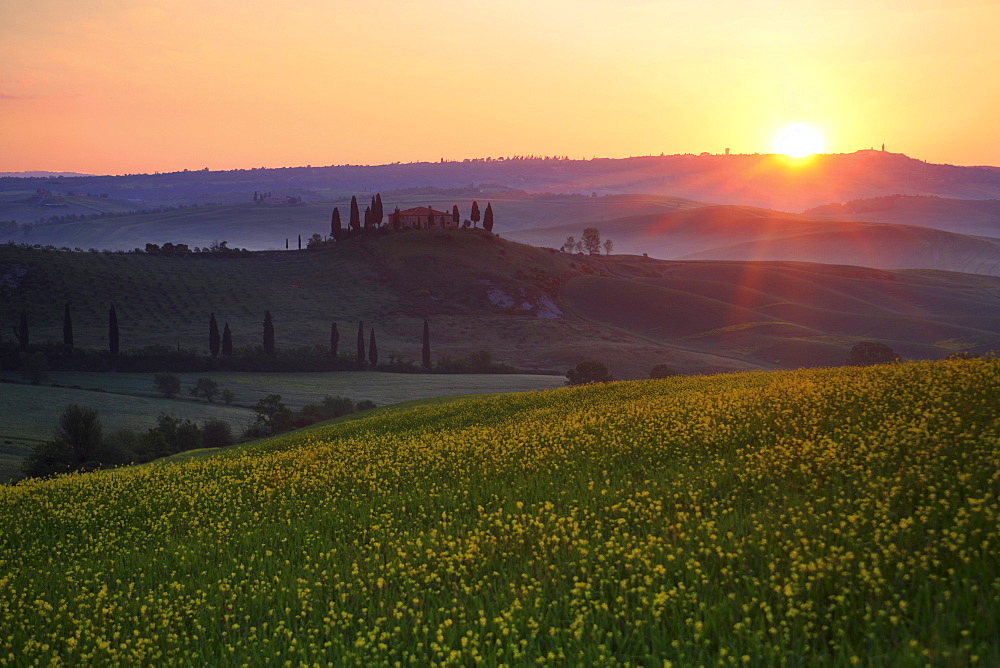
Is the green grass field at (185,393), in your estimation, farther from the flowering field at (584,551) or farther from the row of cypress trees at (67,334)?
the flowering field at (584,551)

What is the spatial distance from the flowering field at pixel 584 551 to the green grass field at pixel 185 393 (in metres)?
45.4

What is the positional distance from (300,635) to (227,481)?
1160 cm

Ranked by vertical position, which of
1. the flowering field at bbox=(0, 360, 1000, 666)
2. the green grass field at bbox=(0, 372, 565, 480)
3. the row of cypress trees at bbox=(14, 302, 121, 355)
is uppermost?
the flowering field at bbox=(0, 360, 1000, 666)

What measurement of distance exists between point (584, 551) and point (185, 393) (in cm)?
9763

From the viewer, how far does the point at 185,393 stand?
100m

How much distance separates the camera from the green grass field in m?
73.6

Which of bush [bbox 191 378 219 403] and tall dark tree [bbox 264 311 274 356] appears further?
tall dark tree [bbox 264 311 274 356]

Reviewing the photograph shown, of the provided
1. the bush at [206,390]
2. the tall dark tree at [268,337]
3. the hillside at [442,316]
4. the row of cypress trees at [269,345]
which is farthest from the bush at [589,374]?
the tall dark tree at [268,337]

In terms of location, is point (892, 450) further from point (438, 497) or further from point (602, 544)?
point (438, 497)

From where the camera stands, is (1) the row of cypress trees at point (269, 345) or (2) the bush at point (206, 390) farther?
(1) the row of cypress trees at point (269, 345)

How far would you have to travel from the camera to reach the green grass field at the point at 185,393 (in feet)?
241

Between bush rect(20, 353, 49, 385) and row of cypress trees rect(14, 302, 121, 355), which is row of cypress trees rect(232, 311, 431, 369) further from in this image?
bush rect(20, 353, 49, 385)

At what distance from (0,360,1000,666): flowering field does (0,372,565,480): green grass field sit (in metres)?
45.4

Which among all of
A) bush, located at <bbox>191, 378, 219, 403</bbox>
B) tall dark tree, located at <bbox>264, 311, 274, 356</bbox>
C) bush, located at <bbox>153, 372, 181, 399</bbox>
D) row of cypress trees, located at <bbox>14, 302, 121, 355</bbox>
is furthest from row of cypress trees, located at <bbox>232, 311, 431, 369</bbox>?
bush, located at <bbox>153, 372, 181, 399</bbox>
